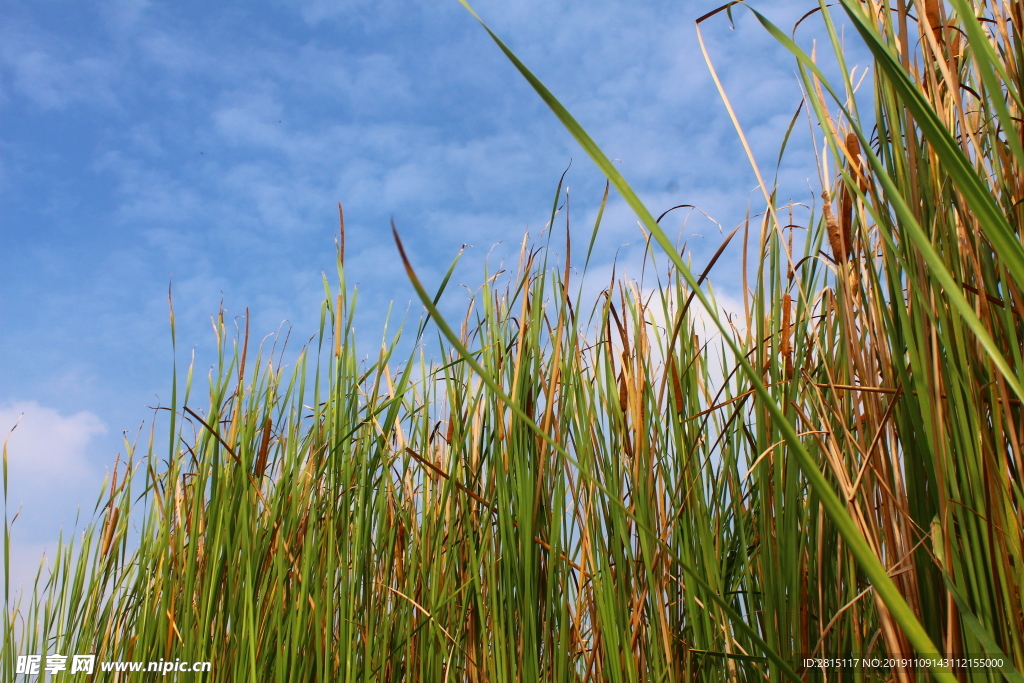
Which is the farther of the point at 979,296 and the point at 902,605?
the point at 979,296

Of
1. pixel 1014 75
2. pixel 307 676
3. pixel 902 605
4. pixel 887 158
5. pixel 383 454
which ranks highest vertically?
pixel 1014 75

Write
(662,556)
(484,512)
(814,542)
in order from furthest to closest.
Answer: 1. (484,512)
2. (662,556)
3. (814,542)

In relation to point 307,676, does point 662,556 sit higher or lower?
higher

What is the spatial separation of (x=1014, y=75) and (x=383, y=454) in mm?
1169

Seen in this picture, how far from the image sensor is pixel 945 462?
2.19 feet

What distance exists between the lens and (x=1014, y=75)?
2.58 ft

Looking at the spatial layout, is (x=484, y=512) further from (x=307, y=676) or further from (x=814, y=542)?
(x=814, y=542)

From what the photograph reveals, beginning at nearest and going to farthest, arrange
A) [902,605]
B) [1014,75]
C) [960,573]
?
[902,605] → [960,573] → [1014,75]

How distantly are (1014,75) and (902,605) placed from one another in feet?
2.42

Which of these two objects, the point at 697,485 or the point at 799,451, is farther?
the point at 697,485

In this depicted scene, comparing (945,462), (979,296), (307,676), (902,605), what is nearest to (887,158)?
(979,296)

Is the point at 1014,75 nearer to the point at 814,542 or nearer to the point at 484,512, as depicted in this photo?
the point at 814,542

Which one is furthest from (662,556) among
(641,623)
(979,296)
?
(979,296)

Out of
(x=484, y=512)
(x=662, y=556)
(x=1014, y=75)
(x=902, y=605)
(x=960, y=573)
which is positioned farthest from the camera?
(x=484, y=512)
